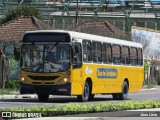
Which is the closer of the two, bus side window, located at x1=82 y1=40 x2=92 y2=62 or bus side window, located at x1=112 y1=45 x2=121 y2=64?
bus side window, located at x1=82 y1=40 x2=92 y2=62

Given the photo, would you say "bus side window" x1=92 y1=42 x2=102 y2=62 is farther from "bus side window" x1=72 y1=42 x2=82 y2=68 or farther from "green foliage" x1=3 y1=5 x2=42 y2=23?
"green foliage" x1=3 y1=5 x2=42 y2=23

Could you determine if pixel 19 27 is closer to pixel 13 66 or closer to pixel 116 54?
pixel 13 66

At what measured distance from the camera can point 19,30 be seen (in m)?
48.6

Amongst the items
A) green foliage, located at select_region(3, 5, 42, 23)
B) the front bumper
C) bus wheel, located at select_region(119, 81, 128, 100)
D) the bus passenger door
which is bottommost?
bus wheel, located at select_region(119, 81, 128, 100)

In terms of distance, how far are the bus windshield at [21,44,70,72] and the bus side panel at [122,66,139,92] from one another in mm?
6207

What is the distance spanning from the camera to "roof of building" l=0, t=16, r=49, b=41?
4703 cm

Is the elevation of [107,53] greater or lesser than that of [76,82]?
greater

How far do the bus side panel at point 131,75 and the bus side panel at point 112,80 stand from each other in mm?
632

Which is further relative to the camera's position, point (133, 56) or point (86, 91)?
point (133, 56)

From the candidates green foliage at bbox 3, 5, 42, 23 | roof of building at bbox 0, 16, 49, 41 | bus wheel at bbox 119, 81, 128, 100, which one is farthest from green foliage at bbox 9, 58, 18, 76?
green foliage at bbox 3, 5, 42, 23

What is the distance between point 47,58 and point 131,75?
26.2 ft

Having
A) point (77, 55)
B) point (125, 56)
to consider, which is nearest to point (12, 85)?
point (125, 56)

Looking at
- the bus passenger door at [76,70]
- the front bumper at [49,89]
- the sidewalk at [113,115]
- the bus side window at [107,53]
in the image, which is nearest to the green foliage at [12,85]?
the bus side window at [107,53]

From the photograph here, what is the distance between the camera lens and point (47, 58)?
79.1 ft
